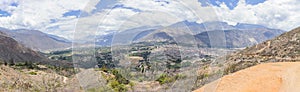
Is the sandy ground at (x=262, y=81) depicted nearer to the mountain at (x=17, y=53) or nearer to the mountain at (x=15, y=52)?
the mountain at (x=17, y=53)

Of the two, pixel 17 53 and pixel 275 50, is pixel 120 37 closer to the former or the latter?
pixel 275 50

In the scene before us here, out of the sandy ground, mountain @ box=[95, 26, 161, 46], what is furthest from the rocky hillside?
mountain @ box=[95, 26, 161, 46]

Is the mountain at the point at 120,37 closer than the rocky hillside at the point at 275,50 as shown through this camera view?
Yes

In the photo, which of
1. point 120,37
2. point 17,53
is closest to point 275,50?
point 120,37

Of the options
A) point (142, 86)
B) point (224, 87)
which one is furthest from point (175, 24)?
point (142, 86)

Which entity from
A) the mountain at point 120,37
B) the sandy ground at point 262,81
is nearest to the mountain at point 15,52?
the mountain at point 120,37

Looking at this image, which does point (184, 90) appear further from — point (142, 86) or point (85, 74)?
point (142, 86)

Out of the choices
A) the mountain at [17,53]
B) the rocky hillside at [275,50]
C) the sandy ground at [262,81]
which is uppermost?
the sandy ground at [262,81]

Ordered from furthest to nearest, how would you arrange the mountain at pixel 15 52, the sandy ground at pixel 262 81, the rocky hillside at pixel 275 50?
the mountain at pixel 15 52
the rocky hillside at pixel 275 50
the sandy ground at pixel 262 81
